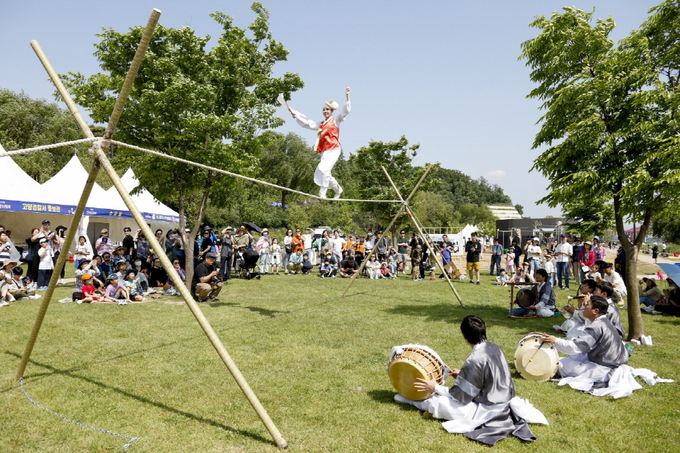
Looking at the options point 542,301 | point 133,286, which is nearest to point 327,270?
point 133,286

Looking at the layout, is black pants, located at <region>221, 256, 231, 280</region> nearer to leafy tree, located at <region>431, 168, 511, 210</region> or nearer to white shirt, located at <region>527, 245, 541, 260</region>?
white shirt, located at <region>527, 245, 541, 260</region>

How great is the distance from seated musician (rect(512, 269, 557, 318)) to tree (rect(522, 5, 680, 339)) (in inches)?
77.2

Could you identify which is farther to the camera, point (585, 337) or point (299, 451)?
point (585, 337)

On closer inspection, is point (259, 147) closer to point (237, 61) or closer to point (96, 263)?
point (237, 61)

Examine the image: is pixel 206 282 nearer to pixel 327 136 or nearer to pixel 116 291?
pixel 116 291

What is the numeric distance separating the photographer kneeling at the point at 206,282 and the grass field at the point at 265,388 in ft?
3.89

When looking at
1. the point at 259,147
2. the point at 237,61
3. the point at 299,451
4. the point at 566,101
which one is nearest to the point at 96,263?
the point at 259,147

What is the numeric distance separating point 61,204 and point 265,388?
16.3 meters

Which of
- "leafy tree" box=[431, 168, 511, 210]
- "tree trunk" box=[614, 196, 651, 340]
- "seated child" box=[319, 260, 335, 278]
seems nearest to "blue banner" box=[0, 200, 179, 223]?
"seated child" box=[319, 260, 335, 278]

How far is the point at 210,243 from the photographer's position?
14.9 metres

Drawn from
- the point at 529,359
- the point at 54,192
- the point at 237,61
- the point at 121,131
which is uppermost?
the point at 237,61

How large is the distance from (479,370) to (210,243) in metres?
11.8

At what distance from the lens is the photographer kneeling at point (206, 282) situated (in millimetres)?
11312

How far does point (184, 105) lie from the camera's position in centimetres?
1170
